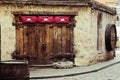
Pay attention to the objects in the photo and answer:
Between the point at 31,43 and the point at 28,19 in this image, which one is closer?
the point at 28,19

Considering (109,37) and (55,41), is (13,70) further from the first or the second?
(109,37)

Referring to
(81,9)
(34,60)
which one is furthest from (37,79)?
(81,9)

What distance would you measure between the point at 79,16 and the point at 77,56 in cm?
200

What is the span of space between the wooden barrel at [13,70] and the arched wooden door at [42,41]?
701 centimetres

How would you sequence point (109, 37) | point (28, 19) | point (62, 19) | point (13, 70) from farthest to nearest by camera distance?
point (109, 37)
point (62, 19)
point (28, 19)
point (13, 70)

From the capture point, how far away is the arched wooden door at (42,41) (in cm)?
2030

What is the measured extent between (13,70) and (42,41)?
291 inches

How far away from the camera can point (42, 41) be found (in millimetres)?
20422

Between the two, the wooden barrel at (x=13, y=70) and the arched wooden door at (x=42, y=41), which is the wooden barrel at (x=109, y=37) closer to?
the arched wooden door at (x=42, y=41)

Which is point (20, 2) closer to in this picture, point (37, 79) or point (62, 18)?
point (62, 18)

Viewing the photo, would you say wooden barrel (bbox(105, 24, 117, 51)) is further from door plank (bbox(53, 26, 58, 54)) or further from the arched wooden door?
door plank (bbox(53, 26, 58, 54))

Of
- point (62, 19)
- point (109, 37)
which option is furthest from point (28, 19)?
point (109, 37)

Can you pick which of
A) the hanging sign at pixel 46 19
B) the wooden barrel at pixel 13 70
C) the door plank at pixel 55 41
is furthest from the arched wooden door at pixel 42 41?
the wooden barrel at pixel 13 70

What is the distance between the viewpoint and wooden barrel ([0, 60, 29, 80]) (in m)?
12.9
